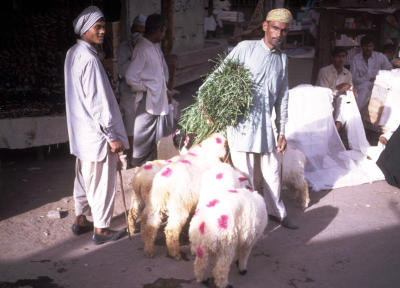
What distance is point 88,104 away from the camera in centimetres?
404

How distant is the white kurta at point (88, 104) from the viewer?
3.98 metres

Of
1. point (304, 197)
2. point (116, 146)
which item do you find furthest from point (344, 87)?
point (116, 146)

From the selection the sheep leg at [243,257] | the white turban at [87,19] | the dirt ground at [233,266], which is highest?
the white turban at [87,19]

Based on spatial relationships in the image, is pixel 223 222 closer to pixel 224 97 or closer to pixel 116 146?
pixel 116 146

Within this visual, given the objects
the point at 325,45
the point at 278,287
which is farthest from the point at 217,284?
the point at 325,45

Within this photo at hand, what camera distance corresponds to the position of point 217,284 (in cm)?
366

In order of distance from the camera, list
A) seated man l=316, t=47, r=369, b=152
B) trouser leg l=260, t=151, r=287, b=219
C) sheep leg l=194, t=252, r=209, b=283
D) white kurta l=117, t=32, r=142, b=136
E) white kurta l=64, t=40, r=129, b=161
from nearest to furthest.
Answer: sheep leg l=194, t=252, r=209, b=283 → white kurta l=64, t=40, r=129, b=161 → trouser leg l=260, t=151, r=287, b=219 → white kurta l=117, t=32, r=142, b=136 → seated man l=316, t=47, r=369, b=152

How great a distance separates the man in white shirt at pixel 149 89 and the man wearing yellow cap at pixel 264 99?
137 cm

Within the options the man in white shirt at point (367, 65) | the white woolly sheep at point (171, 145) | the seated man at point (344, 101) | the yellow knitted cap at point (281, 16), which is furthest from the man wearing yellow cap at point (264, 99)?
the man in white shirt at point (367, 65)

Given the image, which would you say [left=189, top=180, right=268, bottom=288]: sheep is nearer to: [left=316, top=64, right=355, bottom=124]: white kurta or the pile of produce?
the pile of produce

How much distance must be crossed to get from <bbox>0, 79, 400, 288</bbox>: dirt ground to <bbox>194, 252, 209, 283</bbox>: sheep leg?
109mm

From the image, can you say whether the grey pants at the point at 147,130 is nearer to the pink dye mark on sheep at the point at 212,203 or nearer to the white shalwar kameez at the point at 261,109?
the white shalwar kameez at the point at 261,109

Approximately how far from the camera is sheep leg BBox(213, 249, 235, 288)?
3568 mm

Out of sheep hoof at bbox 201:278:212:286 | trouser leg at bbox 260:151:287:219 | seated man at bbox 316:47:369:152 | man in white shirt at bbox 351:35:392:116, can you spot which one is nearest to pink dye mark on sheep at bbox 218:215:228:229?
sheep hoof at bbox 201:278:212:286
